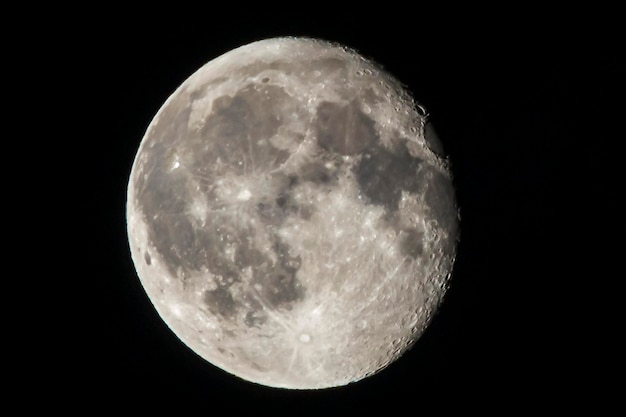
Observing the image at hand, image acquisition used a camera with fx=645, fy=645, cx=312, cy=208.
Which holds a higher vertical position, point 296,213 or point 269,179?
point 269,179

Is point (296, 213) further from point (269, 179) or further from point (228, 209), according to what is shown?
point (228, 209)

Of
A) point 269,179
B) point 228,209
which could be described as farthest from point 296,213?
point 228,209

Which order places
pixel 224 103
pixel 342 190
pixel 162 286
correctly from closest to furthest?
pixel 342 190 → pixel 224 103 → pixel 162 286

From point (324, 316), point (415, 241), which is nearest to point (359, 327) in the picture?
point (324, 316)

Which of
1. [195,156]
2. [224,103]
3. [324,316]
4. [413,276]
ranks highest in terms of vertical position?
[224,103]

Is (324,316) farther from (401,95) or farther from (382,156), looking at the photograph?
(401,95)

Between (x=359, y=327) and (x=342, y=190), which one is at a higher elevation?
(x=342, y=190)

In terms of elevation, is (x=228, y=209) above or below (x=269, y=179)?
below

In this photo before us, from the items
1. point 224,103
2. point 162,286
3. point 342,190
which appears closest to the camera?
point 342,190
